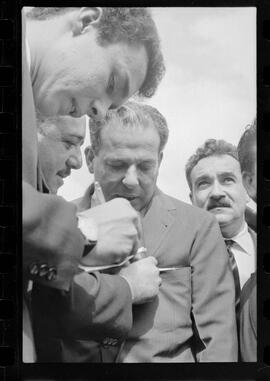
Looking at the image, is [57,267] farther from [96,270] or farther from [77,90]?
[77,90]

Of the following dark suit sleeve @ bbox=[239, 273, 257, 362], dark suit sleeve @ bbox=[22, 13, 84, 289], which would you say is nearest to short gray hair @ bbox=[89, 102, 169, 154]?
dark suit sleeve @ bbox=[22, 13, 84, 289]

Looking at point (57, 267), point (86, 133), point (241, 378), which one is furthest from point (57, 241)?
point (241, 378)

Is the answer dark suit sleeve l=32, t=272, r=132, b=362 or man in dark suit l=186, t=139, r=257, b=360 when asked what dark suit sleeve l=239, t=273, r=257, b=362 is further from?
dark suit sleeve l=32, t=272, r=132, b=362

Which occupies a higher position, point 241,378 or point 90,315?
point 90,315

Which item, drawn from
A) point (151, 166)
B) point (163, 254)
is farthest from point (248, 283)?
point (151, 166)

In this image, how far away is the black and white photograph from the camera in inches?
49.1

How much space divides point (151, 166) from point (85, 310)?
270 mm

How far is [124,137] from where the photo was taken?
1.26 m

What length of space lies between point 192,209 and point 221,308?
7.0 inches

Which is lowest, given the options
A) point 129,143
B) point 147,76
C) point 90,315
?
point 90,315

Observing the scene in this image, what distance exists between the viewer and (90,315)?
1.24 meters

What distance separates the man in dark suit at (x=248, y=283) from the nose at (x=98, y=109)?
0.24 metres

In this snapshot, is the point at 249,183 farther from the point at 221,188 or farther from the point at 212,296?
the point at 212,296

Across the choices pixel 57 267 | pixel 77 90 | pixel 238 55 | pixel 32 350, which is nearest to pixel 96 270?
pixel 57 267
